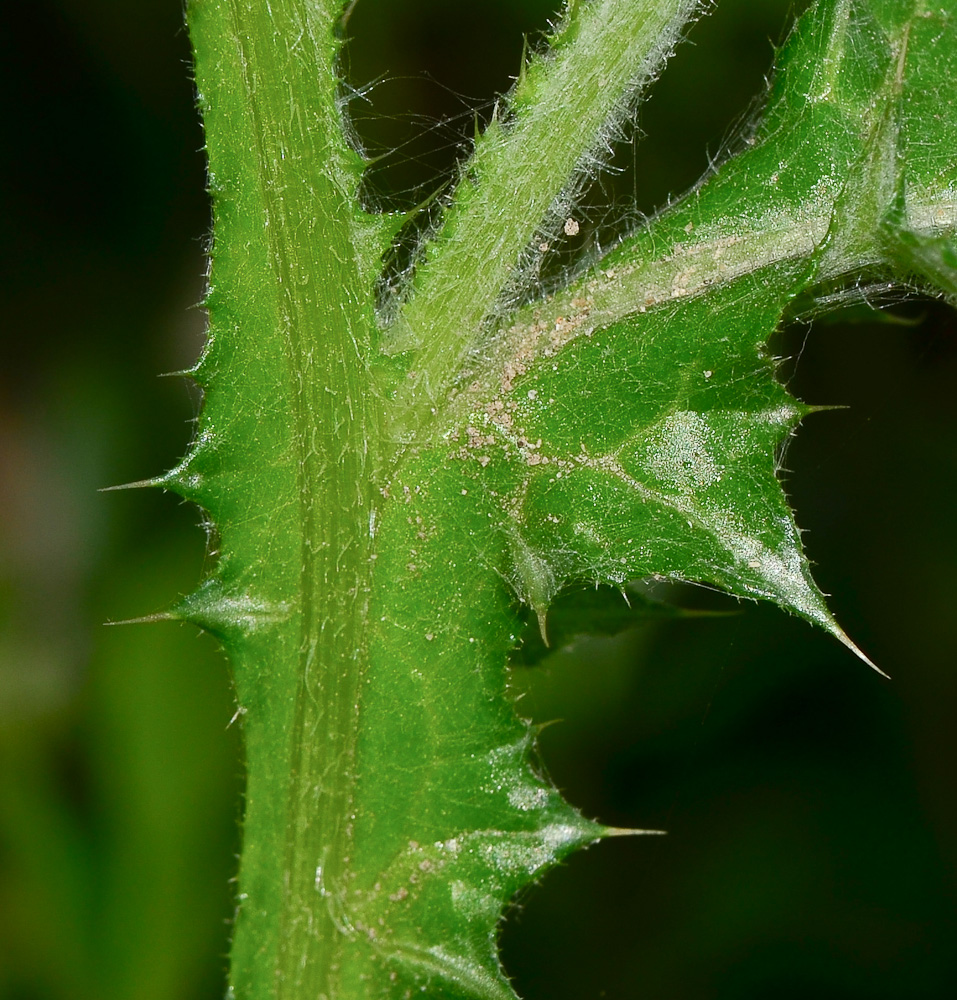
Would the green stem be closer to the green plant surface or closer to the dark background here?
the green plant surface

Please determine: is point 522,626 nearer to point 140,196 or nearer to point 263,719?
point 263,719

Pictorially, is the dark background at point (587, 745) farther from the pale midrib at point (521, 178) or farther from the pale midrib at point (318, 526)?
the pale midrib at point (521, 178)

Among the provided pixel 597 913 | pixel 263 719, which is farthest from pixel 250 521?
pixel 597 913

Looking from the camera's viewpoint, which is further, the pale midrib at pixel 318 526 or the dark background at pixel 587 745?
the dark background at pixel 587 745

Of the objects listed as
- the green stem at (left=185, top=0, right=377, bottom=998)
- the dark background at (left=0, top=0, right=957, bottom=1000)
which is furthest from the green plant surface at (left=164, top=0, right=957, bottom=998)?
the dark background at (left=0, top=0, right=957, bottom=1000)

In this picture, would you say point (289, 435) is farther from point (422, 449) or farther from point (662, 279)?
point (662, 279)

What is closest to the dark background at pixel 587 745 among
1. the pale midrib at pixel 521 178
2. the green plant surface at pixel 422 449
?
the green plant surface at pixel 422 449
